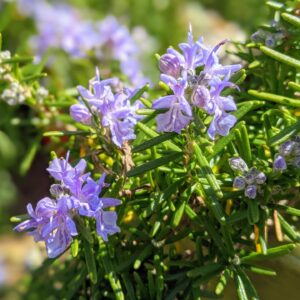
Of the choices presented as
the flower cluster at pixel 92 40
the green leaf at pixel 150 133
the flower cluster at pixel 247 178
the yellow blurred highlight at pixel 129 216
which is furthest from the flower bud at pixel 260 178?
the flower cluster at pixel 92 40

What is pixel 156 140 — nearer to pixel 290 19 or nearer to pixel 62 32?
pixel 290 19

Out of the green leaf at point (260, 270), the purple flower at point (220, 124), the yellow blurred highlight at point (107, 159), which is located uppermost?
the purple flower at point (220, 124)

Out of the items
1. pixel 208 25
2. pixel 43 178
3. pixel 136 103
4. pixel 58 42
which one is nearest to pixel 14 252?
pixel 43 178

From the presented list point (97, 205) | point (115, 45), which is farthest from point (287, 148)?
point (115, 45)

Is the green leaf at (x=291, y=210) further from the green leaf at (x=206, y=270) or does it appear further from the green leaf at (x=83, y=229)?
the green leaf at (x=83, y=229)

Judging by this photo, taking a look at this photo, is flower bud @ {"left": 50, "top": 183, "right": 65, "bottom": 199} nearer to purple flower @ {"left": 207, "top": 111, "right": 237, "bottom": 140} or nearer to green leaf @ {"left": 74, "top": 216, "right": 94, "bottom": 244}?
green leaf @ {"left": 74, "top": 216, "right": 94, "bottom": 244}

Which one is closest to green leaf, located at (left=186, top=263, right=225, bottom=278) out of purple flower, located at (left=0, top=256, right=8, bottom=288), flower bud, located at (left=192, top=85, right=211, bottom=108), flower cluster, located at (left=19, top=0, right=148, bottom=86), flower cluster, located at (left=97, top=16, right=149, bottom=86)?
flower bud, located at (left=192, top=85, right=211, bottom=108)

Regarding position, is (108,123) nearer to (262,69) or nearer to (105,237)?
(105,237)
